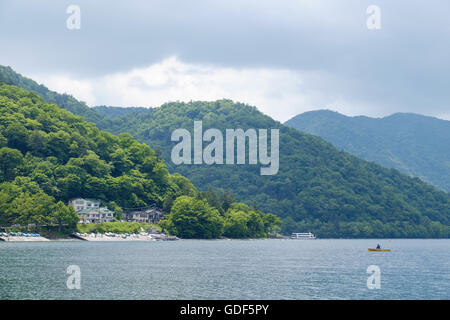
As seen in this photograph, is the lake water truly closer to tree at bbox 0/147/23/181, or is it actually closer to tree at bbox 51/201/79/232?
tree at bbox 51/201/79/232

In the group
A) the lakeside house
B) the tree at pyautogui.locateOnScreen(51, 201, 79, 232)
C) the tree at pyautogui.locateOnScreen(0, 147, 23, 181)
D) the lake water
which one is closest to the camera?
Answer: the lake water

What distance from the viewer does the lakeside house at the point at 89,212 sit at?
7623 inches

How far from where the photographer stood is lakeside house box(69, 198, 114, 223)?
635ft

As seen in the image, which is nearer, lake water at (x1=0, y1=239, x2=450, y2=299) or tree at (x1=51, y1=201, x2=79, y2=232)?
lake water at (x1=0, y1=239, x2=450, y2=299)

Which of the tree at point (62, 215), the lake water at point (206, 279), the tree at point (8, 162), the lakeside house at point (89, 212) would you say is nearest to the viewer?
the lake water at point (206, 279)

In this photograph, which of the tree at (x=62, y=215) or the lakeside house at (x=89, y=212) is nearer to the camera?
the tree at (x=62, y=215)

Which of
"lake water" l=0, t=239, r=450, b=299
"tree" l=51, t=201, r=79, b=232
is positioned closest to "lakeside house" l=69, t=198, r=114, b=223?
"tree" l=51, t=201, r=79, b=232

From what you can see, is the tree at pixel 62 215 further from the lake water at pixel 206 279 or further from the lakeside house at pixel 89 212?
the lake water at pixel 206 279

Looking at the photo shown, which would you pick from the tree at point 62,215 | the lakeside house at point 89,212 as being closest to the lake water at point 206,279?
the tree at point 62,215

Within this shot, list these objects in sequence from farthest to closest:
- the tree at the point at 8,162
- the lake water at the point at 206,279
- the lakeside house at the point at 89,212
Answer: the lakeside house at the point at 89,212 → the tree at the point at 8,162 → the lake water at the point at 206,279

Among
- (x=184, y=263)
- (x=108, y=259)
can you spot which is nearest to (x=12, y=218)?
(x=108, y=259)

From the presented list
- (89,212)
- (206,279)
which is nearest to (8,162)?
(89,212)

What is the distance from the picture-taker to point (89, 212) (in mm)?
194750
